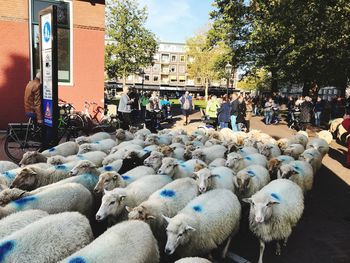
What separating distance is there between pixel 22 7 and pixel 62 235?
464 inches

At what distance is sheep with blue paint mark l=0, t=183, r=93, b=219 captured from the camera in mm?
3826

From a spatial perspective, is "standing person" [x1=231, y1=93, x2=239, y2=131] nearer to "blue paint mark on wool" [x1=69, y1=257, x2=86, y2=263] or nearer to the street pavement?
the street pavement

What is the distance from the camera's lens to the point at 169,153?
278 inches

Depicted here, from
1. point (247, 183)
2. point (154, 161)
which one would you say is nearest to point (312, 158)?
point (247, 183)

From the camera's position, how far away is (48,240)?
10.4ft

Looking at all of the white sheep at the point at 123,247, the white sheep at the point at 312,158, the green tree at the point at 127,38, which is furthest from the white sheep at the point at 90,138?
the green tree at the point at 127,38

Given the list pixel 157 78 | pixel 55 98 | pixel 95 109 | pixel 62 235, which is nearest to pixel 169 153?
pixel 55 98

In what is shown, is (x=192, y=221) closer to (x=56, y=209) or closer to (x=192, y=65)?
(x=56, y=209)

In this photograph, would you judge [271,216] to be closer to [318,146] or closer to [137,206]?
[137,206]

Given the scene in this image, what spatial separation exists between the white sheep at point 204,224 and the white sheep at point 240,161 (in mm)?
1625

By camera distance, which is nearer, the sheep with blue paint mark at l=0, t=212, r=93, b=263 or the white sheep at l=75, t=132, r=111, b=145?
the sheep with blue paint mark at l=0, t=212, r=93, b=263

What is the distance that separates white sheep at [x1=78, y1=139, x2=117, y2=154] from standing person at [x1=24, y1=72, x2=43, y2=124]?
4.55 ft

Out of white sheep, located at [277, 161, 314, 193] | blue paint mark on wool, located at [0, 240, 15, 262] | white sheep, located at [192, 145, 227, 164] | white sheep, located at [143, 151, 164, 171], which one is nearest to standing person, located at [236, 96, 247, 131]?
white sheep, located at [192, 145, 227, 164]

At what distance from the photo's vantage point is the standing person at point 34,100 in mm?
7648
